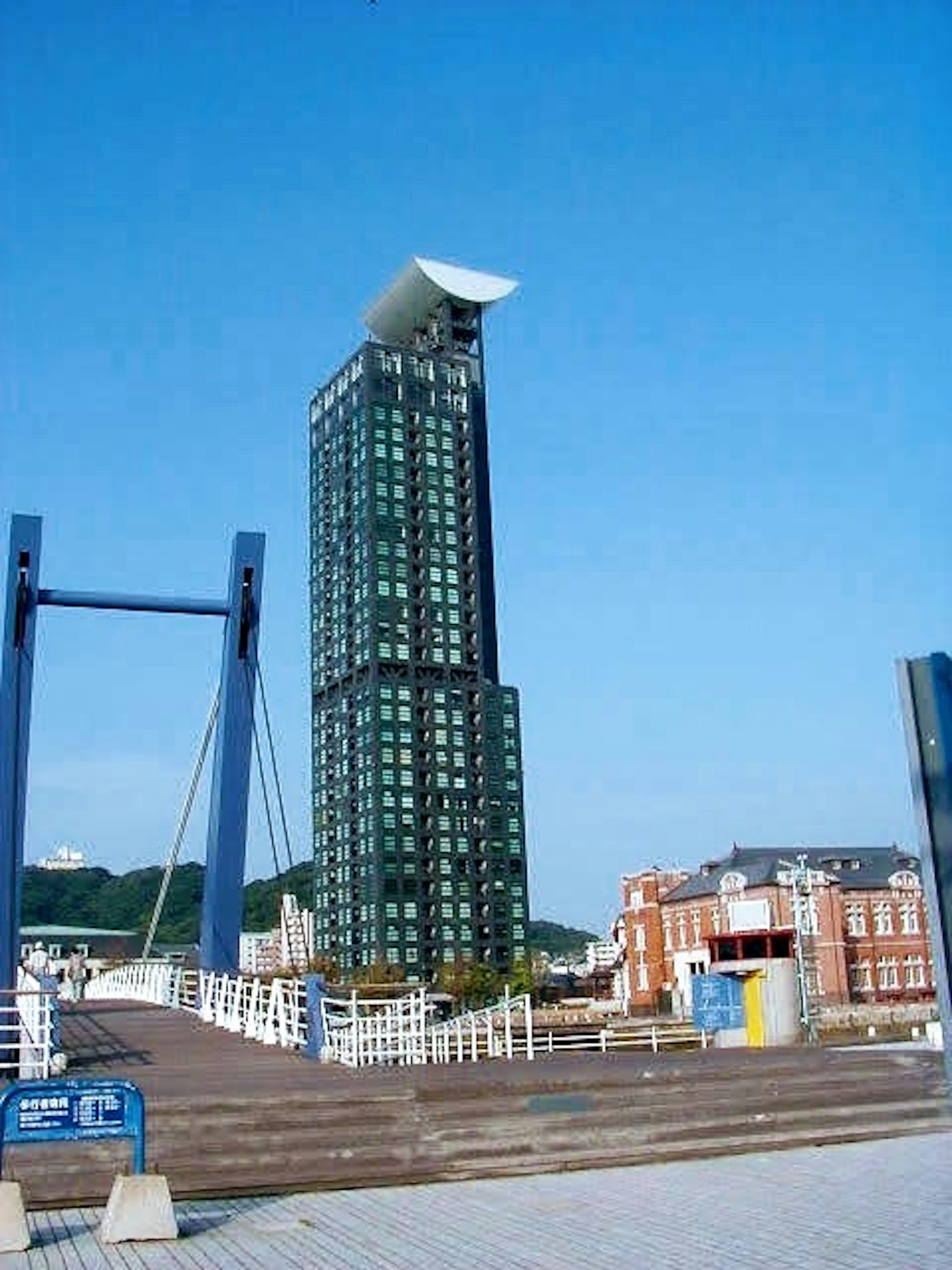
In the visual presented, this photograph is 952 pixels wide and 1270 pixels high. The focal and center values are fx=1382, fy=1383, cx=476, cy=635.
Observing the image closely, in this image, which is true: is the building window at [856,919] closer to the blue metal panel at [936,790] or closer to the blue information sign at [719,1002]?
the blue information sign at [719,1002]

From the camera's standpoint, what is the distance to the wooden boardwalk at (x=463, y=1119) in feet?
40.3

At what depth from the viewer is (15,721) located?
2377 cm

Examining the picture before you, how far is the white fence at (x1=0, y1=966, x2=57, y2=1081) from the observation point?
15617 mm

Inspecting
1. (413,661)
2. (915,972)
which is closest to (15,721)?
(915,972)

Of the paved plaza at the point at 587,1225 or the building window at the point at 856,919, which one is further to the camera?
the building window at the point at 856,919

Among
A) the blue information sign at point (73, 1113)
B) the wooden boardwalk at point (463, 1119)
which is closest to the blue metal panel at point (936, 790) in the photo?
the blue information sign at point (73, 1113)

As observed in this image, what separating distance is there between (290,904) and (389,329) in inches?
5152

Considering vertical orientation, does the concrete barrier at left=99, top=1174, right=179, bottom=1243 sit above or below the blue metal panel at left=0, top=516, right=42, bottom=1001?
below

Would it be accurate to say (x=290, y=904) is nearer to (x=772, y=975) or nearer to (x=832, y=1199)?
(x=772, y=975)

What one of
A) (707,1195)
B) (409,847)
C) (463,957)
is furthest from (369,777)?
(707,1195)

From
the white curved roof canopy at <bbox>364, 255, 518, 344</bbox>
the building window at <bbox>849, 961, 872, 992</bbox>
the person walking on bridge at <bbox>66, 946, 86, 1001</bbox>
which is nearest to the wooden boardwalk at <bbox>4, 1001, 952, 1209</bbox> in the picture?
the person walking on bridge at <bbox>66, 946, 86, 1001</bbox>

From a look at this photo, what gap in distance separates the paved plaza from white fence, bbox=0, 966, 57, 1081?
4263mm

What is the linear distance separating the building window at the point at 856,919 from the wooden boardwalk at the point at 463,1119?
75.7 meters

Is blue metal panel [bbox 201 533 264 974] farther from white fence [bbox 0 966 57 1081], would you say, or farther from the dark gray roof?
the dark gray roof
